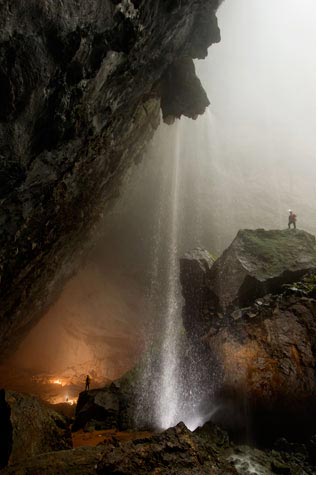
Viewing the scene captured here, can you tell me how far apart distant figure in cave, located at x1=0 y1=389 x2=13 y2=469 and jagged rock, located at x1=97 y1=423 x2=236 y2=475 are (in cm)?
268

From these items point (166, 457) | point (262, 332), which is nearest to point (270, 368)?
point (262, 332)

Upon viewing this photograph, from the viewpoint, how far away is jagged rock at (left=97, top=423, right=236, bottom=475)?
6.05 metres

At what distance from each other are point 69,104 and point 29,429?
9.22 meters

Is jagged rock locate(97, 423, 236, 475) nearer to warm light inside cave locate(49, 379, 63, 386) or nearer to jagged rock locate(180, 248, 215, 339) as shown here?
jagged rock locate(180, 248, 215, 339)

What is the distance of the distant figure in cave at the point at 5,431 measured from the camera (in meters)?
7.04

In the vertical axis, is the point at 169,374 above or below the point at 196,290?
below

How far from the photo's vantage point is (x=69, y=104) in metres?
7.98

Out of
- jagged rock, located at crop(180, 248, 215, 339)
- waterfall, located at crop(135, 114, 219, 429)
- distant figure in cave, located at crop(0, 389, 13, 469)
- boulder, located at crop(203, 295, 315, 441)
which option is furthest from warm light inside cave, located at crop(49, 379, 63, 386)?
distant figure in cave, located at crop(0, 389, 13, 469)

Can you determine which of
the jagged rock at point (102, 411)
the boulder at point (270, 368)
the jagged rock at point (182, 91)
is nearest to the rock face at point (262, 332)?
the boulder at point (270, 368)

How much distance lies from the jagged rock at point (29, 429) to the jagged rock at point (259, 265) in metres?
9.09

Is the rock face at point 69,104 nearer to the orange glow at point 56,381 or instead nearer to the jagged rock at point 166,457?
the jagged rock at point 166,457

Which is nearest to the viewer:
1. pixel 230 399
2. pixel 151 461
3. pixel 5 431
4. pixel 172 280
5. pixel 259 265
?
pixel 151 461

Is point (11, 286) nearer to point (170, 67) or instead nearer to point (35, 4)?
point (35, 4)

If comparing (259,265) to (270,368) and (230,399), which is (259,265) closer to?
(270,368)
